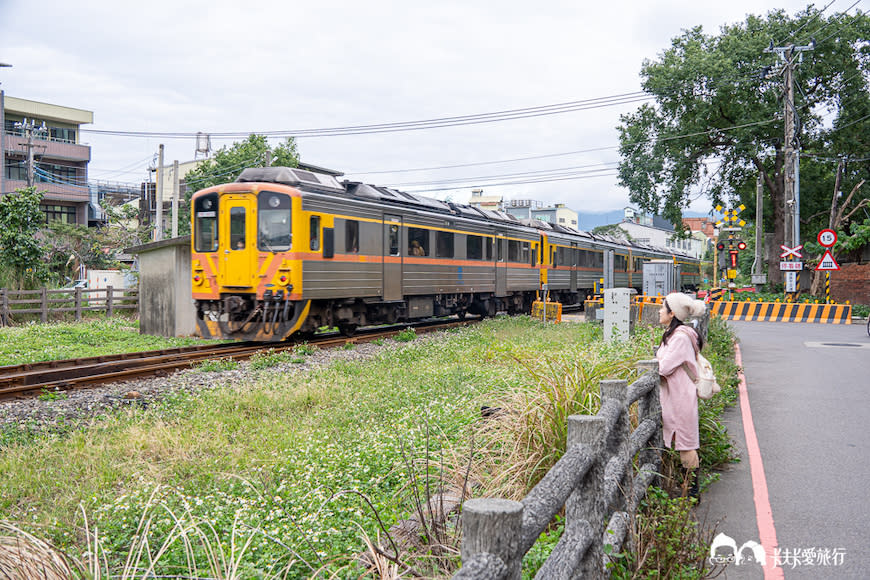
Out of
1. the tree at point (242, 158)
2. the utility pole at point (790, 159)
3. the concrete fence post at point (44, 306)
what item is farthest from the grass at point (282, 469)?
the tree at point (242, 158)

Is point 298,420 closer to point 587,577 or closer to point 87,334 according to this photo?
point 587,577

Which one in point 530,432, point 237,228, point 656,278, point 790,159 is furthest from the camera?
point 790,159

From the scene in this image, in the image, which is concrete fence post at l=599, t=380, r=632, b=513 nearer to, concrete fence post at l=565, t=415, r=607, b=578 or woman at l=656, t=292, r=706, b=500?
concrete fence post at l=565, t=415, r=607, b=578

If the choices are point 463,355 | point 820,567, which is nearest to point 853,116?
point 463,355

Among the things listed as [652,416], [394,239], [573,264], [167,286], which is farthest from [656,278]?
[652,416]

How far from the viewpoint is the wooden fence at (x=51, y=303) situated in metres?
20.9

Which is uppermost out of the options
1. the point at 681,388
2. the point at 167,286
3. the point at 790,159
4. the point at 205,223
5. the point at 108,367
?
the point at 790,159

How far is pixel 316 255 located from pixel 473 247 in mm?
7789

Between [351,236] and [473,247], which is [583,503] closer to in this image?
[351,236]

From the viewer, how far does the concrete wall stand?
17.2m

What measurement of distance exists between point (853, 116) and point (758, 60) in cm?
591

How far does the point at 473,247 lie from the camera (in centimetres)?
2131

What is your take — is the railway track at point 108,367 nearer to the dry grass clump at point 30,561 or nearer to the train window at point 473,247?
the train window at point 473,247

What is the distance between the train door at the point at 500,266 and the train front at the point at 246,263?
977 centimetres
